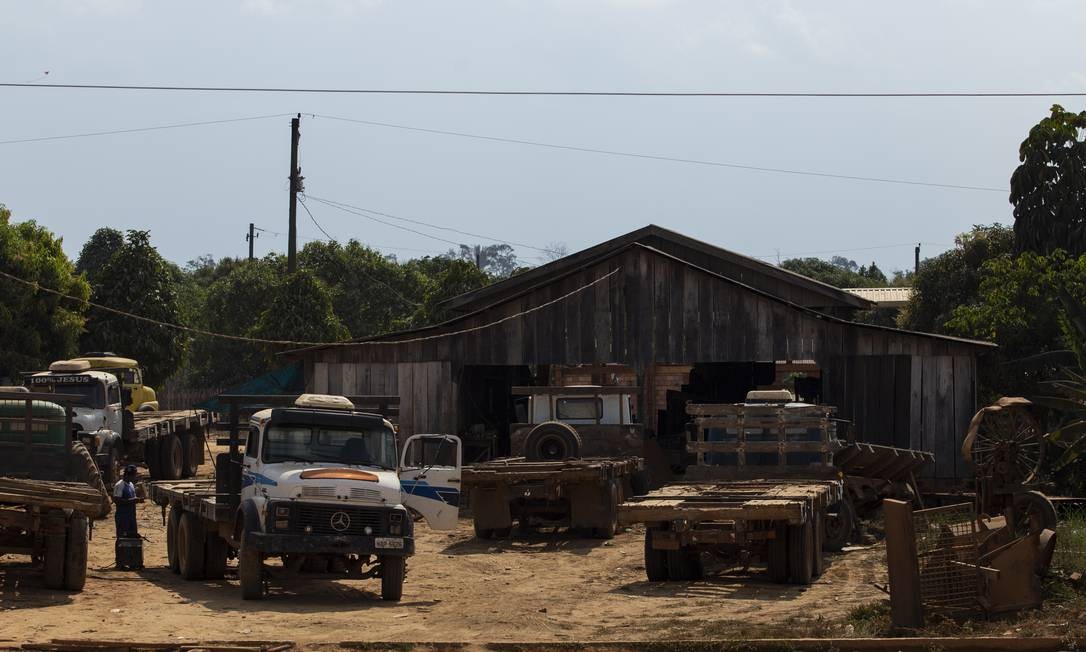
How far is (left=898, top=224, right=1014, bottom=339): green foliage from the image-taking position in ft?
144

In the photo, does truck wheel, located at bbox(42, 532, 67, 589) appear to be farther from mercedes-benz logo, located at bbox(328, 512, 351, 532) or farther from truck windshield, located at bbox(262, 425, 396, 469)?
mercedes-benz logo, located at bbox(328, 512, 351, 532)

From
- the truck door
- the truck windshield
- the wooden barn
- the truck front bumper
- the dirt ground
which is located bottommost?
the dirt ground

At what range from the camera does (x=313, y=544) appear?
47.9ft

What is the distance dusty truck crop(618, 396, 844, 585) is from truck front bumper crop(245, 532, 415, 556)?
3.03 meters

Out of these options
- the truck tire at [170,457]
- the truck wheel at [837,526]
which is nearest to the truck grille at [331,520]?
the truck wheel at [837,526]

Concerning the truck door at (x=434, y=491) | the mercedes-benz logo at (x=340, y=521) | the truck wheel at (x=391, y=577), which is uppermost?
the truck door at (x=434, y=491)

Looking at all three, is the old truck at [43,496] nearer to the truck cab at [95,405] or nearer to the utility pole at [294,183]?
the truck cab at [95,405]

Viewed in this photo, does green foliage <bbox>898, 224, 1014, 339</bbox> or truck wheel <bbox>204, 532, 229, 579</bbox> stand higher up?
green foliage <bbox>898, 224, 1014, 339</bbox>

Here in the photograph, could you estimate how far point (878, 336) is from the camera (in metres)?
27.1

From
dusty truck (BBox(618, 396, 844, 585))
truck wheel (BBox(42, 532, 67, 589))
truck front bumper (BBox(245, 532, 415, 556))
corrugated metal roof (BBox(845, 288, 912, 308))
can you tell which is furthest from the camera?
corrugated metal roof (BBox(845, 288, 912, 308))

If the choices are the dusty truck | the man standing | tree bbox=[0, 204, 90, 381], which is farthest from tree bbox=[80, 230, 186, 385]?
the dusty truck

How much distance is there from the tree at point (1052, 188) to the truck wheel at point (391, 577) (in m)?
27.4

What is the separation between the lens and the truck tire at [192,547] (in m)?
16.5

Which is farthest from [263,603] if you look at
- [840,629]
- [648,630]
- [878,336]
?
[878,336]
